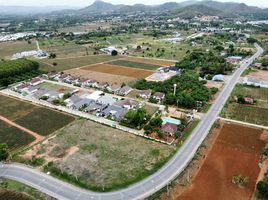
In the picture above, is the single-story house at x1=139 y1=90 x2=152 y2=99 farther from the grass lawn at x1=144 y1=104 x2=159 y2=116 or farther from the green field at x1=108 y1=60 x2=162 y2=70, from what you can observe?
the green field at x1=108 y1=60 x2=162 y2=70

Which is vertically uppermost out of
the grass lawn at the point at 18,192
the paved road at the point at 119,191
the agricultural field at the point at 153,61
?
the agricultural field at the point at 153,61

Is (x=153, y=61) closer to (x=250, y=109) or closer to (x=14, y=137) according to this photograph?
(x=250, y=109)

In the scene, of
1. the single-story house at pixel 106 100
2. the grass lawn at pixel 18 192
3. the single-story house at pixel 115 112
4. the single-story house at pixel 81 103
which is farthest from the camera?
the single-story house at pixel 106 100

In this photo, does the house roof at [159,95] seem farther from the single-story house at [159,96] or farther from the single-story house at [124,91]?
the single-story house at [124,91]

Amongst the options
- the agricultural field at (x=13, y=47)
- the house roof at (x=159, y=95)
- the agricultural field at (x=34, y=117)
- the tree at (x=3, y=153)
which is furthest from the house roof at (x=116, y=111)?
the agricultural field at (x=13, y=47)

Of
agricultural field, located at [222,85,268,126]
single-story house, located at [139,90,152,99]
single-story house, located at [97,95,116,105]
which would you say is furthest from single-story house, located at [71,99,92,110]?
agricultural field, located at [222,85,268,126]

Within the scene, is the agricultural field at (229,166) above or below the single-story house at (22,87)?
below

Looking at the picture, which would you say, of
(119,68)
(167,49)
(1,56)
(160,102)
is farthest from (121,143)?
(1,56)
